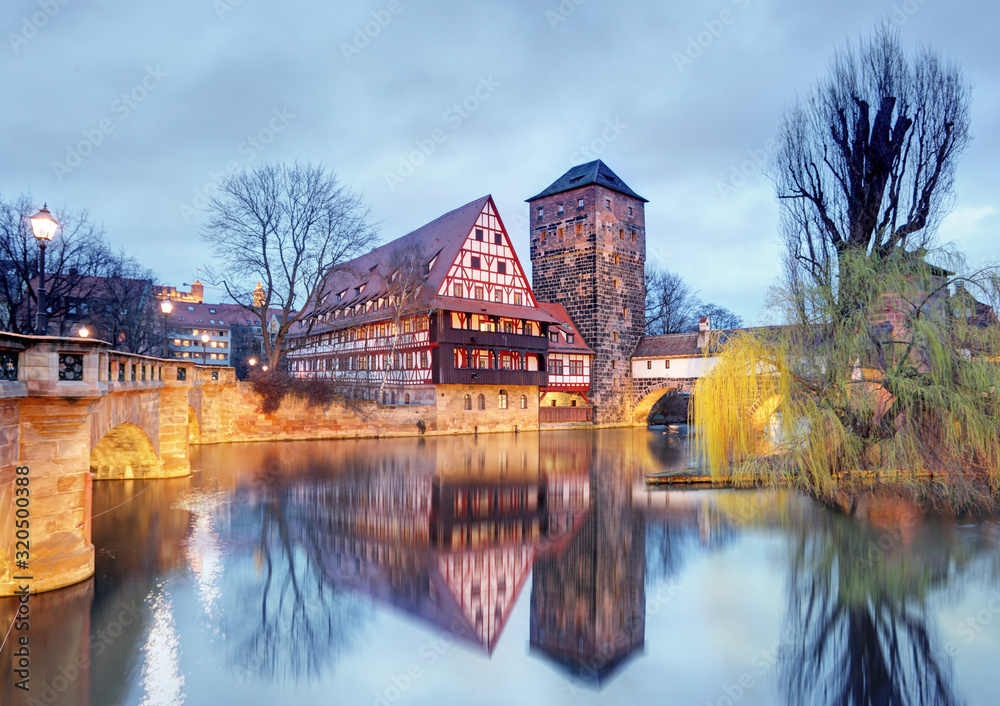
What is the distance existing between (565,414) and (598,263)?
906 centimetres

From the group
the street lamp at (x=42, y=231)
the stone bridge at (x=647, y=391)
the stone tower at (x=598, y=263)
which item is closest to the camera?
the street lamp at (x=42, y=231)

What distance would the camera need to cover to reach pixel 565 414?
113 feet

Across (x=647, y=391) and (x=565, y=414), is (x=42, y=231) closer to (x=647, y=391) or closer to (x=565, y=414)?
(x=565, y=414)

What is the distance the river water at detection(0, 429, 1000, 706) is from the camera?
5.33 meters

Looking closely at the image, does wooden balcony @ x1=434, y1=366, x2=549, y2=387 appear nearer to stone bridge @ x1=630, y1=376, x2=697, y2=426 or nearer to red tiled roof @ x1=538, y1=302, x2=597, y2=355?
red tiled roof @ x1=538, y1=302, x2=597, y2=355

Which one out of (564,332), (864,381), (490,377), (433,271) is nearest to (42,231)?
(864,381)

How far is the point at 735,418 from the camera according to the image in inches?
486

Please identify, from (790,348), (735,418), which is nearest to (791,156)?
(790,348)

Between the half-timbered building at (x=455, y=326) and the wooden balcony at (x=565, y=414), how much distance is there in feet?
4.05

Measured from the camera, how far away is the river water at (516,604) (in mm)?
5328

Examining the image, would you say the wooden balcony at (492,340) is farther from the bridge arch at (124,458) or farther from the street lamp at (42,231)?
the street lamp at (42,231)

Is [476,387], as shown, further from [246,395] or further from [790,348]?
[790,348]

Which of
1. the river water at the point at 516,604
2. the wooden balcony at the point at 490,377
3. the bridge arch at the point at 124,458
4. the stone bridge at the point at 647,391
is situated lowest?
the river water at the point at 516,604

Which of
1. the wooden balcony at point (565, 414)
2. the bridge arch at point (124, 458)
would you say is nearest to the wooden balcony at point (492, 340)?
the wooden balcony at point (565, 414)
